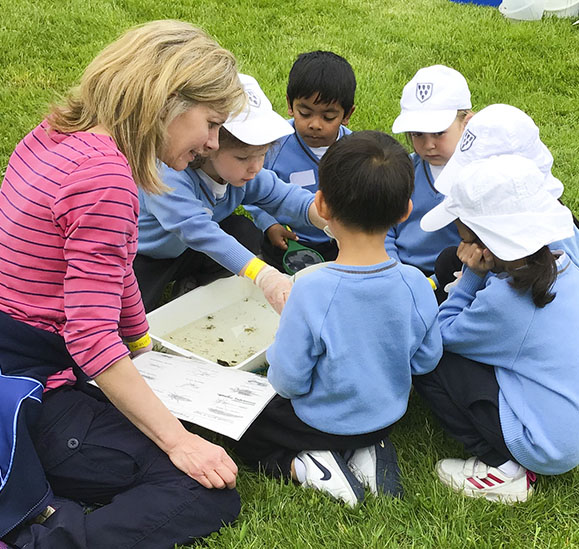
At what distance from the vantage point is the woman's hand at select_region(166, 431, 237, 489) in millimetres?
1812

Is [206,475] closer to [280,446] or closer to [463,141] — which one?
[280,446]

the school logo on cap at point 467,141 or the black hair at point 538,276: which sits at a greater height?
the school logo on cap at point 467,141

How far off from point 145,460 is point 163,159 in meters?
0.81

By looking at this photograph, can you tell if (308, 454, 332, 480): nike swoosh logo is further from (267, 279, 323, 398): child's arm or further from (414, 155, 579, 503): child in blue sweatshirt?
(414, 155, 579, 503): child in blue sweatshirt

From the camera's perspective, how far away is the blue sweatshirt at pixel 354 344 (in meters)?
1.74

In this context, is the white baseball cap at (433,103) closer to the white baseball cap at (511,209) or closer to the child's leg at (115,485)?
the white baseball cap at (511,209)

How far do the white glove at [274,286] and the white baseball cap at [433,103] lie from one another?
77 cm

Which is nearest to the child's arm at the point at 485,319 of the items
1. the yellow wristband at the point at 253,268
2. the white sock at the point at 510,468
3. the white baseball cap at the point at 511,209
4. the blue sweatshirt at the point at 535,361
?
the blue sweatshirt at the point at 535,361

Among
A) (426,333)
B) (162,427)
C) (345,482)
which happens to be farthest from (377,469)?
(162,427)

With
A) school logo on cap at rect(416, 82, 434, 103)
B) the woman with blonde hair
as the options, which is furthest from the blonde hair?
school logo on cap at rect(416, 82, 434, 103)

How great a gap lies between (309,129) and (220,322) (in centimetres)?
93

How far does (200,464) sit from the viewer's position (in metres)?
1.82

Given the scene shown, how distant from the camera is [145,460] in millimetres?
1860

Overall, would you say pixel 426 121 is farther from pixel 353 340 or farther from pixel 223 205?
pixel 353 340
